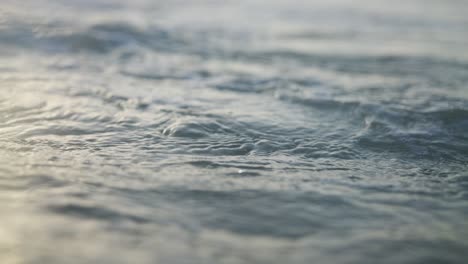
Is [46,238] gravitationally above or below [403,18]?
below

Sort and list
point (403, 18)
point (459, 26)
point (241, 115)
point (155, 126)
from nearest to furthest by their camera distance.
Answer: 1. point (155, 126)
2. point (241, 115)
3. point (459, 26)
4. point (403, 18)

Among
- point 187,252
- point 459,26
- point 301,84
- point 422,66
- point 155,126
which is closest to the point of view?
point 187,252

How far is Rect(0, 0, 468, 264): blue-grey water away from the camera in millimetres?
2379

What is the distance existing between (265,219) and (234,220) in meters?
0.16

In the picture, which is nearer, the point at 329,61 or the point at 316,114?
the point at 316,114

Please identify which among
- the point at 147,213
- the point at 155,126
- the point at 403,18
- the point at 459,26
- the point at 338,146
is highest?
the point at 403,18

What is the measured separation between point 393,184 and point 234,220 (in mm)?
1161

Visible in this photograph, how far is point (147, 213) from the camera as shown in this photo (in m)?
2.63

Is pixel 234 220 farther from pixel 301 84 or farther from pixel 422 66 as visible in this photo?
pixel 422 66

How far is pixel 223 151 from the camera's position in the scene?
12.1ft

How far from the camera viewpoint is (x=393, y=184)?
3.16 meters

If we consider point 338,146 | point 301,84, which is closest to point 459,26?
point 301,84

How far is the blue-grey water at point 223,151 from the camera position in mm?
2379

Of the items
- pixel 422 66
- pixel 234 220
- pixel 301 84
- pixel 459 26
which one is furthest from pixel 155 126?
pixel 459 26
